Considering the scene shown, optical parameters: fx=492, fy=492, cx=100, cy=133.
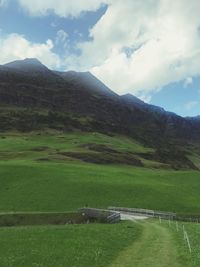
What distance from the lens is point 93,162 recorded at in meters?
148

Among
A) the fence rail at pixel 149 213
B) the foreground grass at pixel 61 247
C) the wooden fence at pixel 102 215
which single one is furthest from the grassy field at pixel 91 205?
the fence rail at pixel 149 213

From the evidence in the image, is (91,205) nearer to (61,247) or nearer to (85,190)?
(85,190)

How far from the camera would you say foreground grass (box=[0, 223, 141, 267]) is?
2823 cm

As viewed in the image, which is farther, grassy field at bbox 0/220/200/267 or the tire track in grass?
grassy field at bbox 0/220/200/267

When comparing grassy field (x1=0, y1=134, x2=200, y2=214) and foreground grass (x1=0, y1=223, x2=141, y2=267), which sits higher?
grassy field (x1=0, y1=134, x2=200, y2=214)

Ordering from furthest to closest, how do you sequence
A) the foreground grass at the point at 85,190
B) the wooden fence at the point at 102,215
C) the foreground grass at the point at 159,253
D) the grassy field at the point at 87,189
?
the grassy field at the point at 87,189, the foreground grass at the point at 85,190, the wooden fence at the point at 102,215, the foreground grass at the point at 159,253

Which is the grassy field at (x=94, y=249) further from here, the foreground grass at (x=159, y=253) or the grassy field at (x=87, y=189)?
the grassy field at (x=87, y=189)

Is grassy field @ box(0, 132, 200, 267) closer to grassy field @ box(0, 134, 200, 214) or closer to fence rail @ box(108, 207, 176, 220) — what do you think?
grassy field @ box(0, 134, 200, 214)

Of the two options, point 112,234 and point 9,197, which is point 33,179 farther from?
point 112,234

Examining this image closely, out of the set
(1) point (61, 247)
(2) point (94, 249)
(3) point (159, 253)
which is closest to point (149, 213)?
(1) point (61, 247)

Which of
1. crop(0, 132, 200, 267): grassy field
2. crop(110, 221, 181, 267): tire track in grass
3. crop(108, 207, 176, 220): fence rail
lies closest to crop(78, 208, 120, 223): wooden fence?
crop(0, 132, 200, 267): grassy field

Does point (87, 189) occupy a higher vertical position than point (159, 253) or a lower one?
higher

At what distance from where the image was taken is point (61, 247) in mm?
33844

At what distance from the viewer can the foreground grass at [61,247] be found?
28.2 metres
